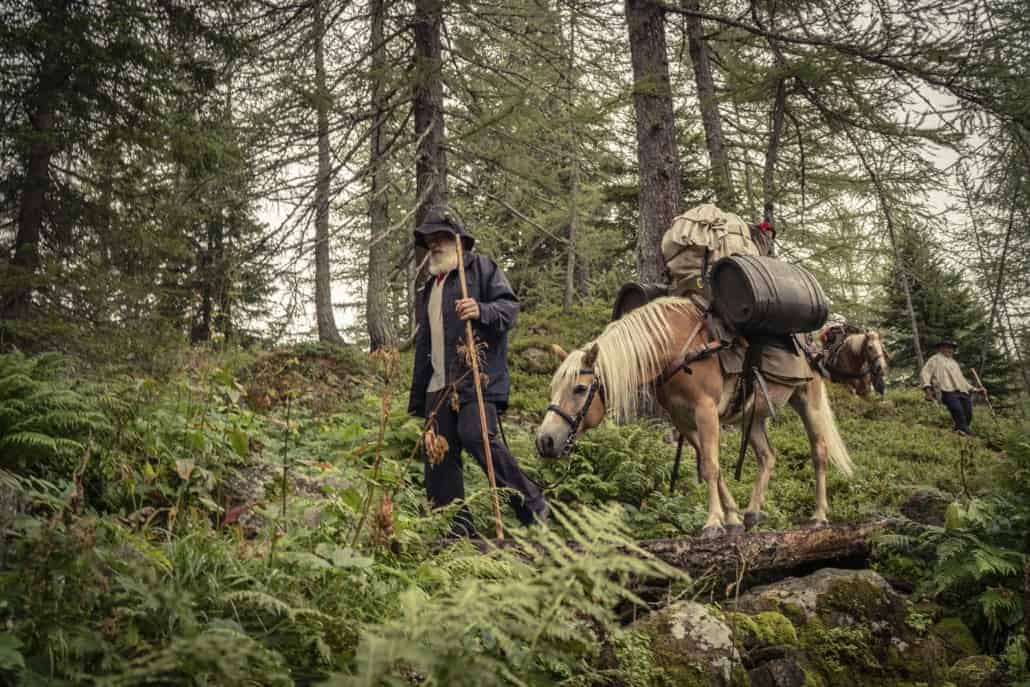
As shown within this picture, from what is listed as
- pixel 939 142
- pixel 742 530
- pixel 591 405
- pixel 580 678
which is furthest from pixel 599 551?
pixel 939 142

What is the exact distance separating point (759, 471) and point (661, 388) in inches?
59.6

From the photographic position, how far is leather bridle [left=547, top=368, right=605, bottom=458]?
539cm

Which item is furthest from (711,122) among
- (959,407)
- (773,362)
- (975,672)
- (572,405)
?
(975,672)

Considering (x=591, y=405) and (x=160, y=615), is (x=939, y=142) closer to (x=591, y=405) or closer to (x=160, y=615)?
(x=591, y=405)

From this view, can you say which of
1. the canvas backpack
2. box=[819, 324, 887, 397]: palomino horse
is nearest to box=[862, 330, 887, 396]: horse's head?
box=[819, 324, 887, 397]: palomino horse

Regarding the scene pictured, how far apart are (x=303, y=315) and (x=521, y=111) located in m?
A: 5.13

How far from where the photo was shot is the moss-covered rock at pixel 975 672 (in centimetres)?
387

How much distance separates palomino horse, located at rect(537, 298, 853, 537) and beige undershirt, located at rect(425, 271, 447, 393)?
910mm

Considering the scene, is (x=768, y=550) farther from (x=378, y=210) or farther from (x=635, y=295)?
(x=378, y=210)

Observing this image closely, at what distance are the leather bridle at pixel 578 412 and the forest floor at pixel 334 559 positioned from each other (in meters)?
0.77

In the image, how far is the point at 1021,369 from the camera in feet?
67.3

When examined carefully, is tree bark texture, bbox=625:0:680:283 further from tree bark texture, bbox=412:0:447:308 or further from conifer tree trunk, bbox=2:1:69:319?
conifer tree trunk, bbox=2:1:69:319

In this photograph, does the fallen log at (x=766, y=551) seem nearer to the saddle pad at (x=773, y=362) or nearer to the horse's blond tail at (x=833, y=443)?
the horse's blond tail at (x=833, y=443)

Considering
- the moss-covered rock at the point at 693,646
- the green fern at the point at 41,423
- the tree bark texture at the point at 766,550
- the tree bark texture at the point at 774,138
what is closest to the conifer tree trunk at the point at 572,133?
the tree bark texture at the point at 774,138
